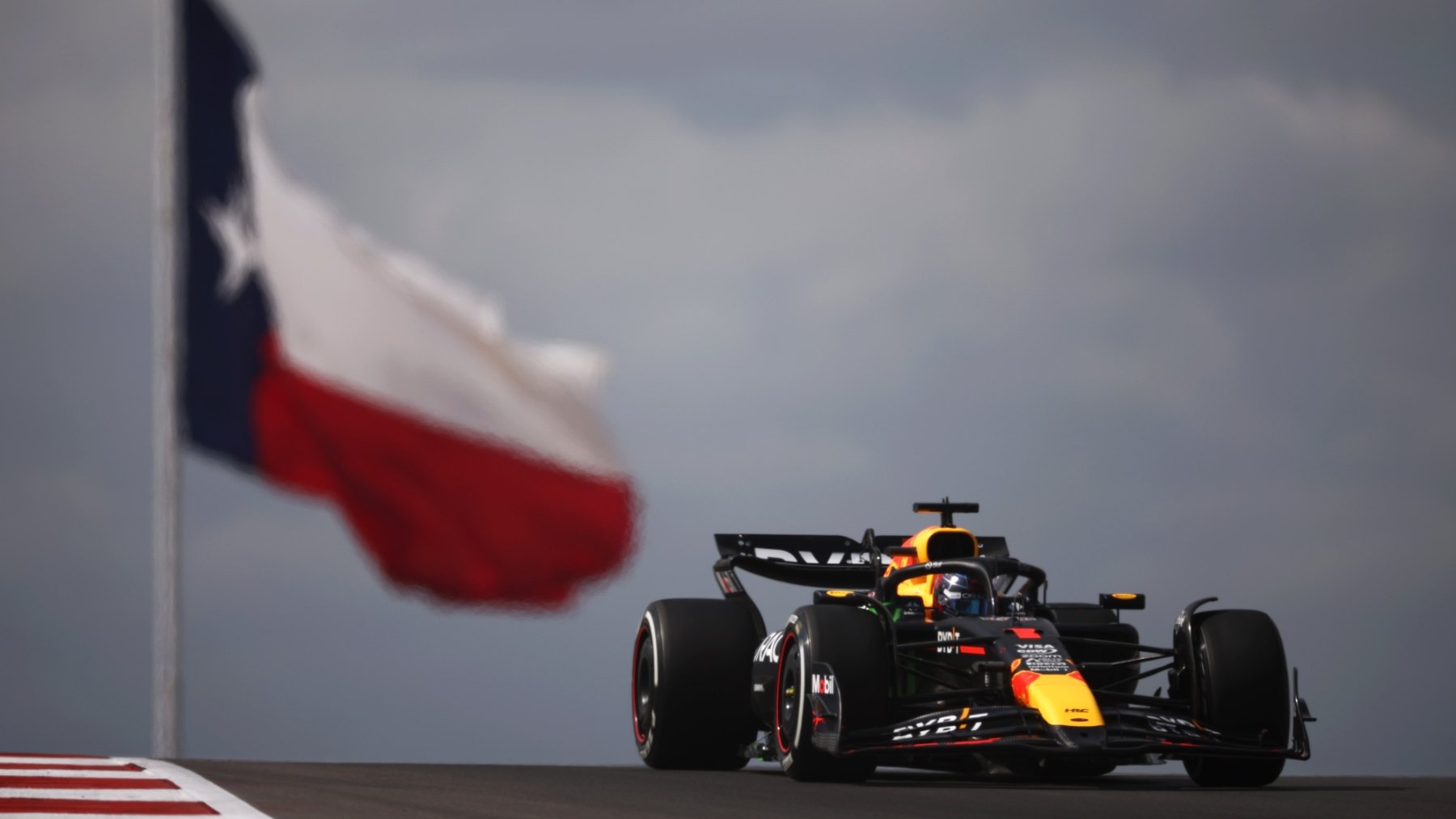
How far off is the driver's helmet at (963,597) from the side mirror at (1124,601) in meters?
1.17

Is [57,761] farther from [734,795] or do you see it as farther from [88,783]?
[734,795]

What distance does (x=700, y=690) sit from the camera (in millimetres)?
14852

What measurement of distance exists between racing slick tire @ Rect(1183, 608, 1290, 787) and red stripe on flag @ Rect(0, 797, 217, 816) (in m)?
6.83

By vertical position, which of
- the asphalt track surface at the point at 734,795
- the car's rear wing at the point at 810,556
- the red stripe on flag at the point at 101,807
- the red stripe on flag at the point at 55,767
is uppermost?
the car's rear wing at the point at 810,556

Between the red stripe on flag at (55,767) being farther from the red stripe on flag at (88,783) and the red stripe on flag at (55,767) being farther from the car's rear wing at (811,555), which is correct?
the car's rear wing at (811,555)

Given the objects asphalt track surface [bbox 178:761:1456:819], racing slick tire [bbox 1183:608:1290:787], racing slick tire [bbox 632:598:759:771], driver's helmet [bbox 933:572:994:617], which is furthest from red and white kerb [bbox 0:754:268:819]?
racing slick tire [bbox 1183:608:1290:787]

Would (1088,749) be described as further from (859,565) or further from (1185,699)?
(859,565)

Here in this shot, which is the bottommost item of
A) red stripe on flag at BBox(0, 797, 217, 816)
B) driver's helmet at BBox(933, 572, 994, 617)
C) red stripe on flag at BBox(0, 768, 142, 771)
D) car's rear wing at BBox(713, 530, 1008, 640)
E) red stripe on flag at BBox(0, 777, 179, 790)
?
red stripe on flag at BBox(0, 797, 217, 816)

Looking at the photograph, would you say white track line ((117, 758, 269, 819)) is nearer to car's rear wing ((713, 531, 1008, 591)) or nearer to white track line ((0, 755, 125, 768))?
white track line ((0, 755, 125, 768))

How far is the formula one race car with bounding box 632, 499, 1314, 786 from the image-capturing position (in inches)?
471

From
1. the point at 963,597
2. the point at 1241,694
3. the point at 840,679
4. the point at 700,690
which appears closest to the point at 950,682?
the point at 963,597

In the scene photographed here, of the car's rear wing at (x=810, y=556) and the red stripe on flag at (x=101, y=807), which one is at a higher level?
the car's rear wing at (x=810, y=556)

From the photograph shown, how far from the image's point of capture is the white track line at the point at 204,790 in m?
8.65

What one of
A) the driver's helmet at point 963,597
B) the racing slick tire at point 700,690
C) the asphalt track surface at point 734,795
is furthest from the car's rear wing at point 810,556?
the asphalt track surface at point 734,795
